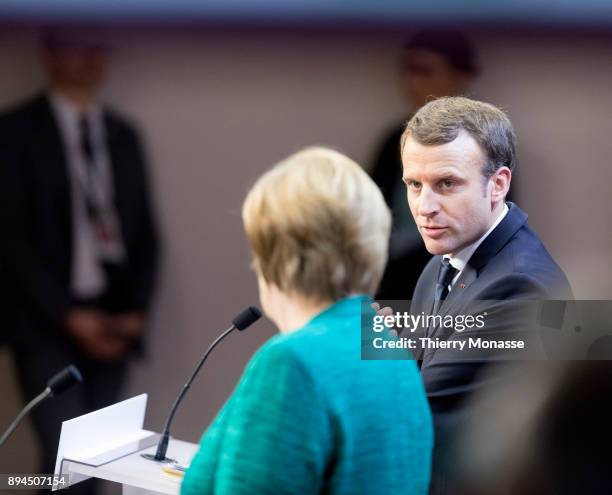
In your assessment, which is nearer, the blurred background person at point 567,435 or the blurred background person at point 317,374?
the blurred background person at point 317,374

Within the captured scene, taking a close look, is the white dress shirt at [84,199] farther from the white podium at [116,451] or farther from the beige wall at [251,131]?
the white podium at [116,451]

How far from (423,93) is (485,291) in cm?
121

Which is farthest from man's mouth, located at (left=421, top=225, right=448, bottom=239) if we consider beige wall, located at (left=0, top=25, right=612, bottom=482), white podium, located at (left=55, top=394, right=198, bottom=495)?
beige wall, located at (left=0, top=25, right=612, bottom=482)

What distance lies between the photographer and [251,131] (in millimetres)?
2912

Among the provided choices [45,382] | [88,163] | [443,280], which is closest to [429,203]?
[443,280]

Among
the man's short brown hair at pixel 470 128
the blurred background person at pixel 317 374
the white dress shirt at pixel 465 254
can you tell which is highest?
the man's short brown hair at pixel 470 128

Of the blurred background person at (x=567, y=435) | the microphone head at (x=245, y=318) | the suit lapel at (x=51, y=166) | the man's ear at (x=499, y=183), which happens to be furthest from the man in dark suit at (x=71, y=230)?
the blurred background person at (x=567, y=435)

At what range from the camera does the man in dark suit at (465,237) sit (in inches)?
66.2

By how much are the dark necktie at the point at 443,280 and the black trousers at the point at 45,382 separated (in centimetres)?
138

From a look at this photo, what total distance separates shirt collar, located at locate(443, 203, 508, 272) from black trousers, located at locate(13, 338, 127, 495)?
1447 mm

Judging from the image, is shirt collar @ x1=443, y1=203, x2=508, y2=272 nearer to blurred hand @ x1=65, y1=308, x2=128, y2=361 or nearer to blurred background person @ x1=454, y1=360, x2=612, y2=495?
blurred background person @ x1=454, y1=360, x2=612, y2=495

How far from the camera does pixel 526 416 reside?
55.0 inches

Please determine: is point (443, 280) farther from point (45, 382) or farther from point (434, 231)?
point (45, 382)

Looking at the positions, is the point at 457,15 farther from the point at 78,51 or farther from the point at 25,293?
the point at 25,293
